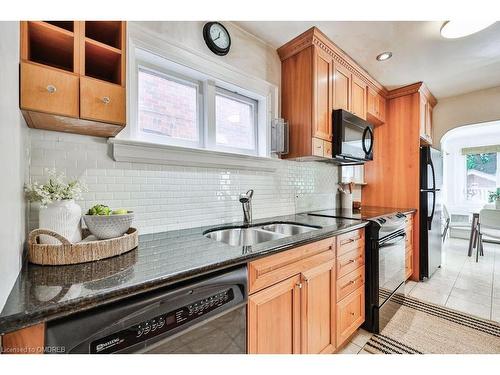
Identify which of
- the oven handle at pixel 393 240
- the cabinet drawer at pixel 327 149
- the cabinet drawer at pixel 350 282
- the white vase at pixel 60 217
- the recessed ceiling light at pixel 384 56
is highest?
the recessed ceiling light at pixel 384 56

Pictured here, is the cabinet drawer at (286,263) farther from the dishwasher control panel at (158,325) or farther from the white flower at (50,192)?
the white flower at (50,192)

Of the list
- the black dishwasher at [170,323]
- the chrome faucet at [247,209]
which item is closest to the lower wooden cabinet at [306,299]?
the black dishwasher at [170,323]

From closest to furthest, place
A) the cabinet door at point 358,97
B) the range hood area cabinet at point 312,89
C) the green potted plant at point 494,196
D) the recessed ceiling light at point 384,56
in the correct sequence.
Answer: the range hood area cabinet at point 312,89 → the recessed ceiling light at point 384,56 → the cabinet door at point 358,97 → the green potted plant at point 494,196

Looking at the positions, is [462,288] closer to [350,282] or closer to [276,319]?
[350,282]

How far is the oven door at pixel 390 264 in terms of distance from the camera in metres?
1.87

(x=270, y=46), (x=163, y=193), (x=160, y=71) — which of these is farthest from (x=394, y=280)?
(x=160, y=71)

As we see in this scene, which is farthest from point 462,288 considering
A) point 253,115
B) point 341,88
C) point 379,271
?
point 253,115

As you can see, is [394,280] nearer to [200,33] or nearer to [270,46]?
[270,46]

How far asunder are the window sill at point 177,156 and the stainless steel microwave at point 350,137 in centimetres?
Result: 68

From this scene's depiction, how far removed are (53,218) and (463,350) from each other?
2.63m

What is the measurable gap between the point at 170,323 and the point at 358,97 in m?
2.67
